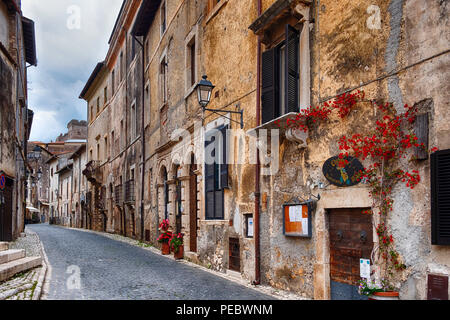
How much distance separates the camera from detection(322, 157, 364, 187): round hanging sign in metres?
6.30

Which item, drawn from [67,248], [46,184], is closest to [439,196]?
[67,248]

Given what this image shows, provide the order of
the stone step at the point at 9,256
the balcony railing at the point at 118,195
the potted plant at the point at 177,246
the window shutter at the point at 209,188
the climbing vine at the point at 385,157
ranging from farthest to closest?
the balcony railing at the point at 118,195, the potted plant at the point at 177,246, the window shutter at the point at 209,188, the stone step at the point at 9,256, the climbing vine at the point at 385,157

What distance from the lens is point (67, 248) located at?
50.3 ft

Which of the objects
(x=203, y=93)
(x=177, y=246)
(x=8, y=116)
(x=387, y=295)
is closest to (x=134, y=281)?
(x=203, y=93)

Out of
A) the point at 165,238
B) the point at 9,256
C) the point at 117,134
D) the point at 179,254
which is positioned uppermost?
the point at 117,134

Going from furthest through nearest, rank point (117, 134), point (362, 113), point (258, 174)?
1. point (117, 134)
2. point (258, 174)
3. point (362, 113)

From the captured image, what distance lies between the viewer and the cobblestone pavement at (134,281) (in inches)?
290

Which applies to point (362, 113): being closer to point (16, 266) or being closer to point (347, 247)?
point (347, 247)

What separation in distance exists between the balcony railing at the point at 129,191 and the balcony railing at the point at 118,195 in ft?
4.75

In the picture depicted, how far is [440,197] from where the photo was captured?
4902mm

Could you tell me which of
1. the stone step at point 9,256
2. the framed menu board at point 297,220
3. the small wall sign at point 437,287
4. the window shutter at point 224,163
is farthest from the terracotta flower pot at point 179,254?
the small wall sign at point 437,287

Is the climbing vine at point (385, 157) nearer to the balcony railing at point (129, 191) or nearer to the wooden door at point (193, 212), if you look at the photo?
the wooden door at point (193, 212)

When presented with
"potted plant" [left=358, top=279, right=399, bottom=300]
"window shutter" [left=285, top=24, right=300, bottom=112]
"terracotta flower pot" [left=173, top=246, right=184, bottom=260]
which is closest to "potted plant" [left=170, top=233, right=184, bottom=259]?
"terracotta flower pot" [left=173, top=246, right=184, bottom=260]

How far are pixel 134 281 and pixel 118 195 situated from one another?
53.6 feet
